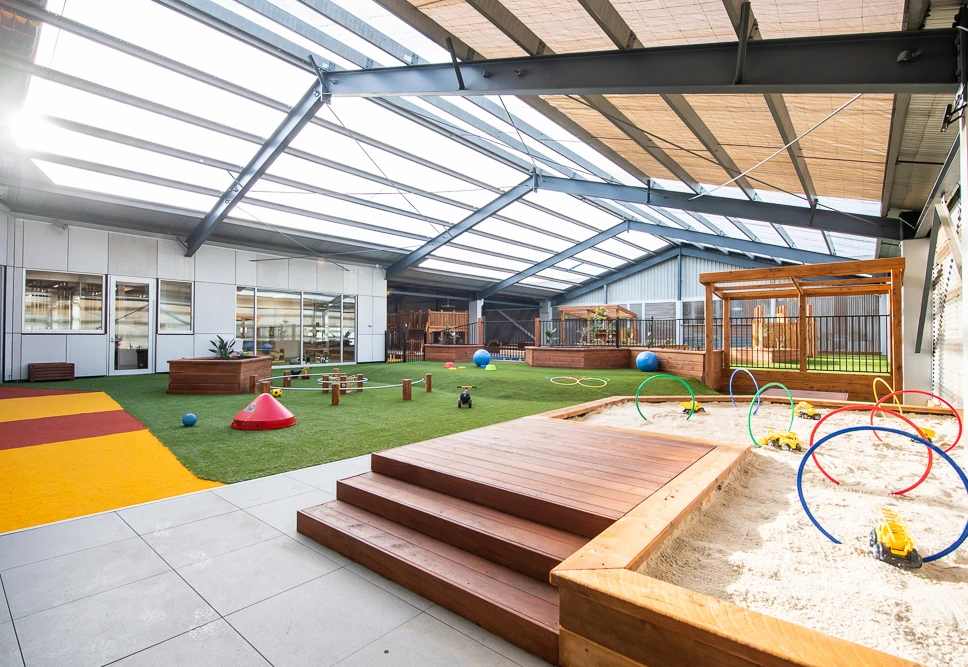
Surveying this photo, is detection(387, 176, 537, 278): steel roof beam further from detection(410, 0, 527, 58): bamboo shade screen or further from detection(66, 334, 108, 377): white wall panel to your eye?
detection(66, 334, 108, 377): white wall panel

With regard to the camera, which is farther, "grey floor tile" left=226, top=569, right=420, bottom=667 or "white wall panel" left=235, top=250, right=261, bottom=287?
"white wall panel" left=235, top=250, right=261, bottom=287

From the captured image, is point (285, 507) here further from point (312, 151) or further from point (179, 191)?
point (179, 191)

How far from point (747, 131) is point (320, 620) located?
7.30 meters

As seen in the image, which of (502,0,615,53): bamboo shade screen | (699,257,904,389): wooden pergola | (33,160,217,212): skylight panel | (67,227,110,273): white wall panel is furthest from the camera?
(67,227,110,273): white wall panel

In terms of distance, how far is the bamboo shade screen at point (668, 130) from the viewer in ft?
20.4

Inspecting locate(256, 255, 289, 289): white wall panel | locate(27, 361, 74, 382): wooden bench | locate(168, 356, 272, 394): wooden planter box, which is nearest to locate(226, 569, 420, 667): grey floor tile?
locate(168, 356, 272, 394): wooden planter box

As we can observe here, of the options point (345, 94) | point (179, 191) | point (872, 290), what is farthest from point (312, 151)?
point (872, 290)

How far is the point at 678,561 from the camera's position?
2145mm

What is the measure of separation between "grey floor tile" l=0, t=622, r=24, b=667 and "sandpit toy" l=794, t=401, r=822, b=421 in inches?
294

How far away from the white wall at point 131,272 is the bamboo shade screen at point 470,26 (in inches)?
481

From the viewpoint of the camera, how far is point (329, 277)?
1759cm

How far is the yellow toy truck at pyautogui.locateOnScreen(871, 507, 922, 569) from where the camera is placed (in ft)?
6.91

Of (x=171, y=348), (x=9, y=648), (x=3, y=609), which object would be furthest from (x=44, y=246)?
(x=9, y=648)

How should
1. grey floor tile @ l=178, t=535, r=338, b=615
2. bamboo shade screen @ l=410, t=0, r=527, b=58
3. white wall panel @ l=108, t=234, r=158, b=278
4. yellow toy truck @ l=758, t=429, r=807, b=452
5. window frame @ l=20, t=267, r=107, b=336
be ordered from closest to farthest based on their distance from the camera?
grey floor tile @ l=178, t=535, r=338, b=615 < yellow toy truck @ l=758, t=429, r=807, b=452 < bamboo shade screen @ l=410, t=0, r=527, b=58 < window frame @ l=20, t=267, r=107, b=336 < white wall panel @ l=108, t=234, r=158, b=278
